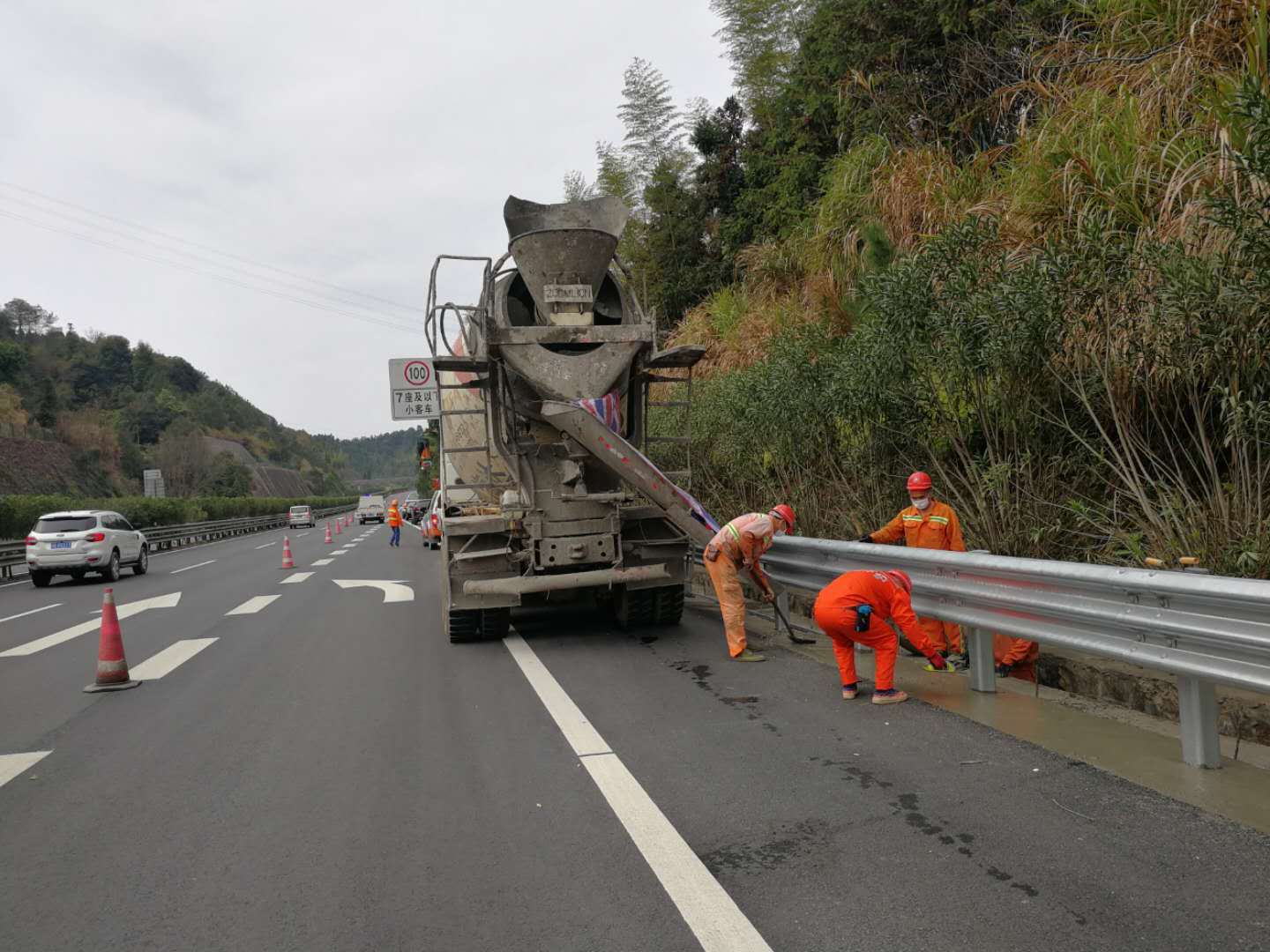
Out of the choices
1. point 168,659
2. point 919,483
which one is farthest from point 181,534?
point 919,483

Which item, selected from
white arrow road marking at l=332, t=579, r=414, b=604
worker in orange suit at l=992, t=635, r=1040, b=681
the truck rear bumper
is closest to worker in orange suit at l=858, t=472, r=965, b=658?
worker in orange suit at l=992, t=635, r=1040, b=681

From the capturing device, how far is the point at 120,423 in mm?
84688

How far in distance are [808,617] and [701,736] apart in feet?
14.7

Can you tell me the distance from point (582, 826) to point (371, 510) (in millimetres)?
57639

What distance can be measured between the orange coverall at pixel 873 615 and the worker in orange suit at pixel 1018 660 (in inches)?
35.1

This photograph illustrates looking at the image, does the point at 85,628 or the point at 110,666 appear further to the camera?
the point at 85,628

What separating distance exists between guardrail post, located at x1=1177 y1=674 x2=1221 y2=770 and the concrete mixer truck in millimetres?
4359

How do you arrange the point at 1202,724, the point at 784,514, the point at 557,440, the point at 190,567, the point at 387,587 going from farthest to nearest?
the point at 190,567
the point at 387,587
the point at 557,440
the point at 784,514
the point at 1202,724

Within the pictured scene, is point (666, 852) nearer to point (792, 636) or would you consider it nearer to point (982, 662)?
point (982, 662)

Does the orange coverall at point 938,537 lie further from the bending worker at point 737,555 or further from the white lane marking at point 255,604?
the white lane marking at point 255,604

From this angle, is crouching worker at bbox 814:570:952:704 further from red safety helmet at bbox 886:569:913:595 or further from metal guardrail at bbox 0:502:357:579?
metal guardrail at bbox 0:502:357:579

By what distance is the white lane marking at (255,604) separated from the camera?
13.0 metres

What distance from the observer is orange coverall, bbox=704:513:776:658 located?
24.8 feet

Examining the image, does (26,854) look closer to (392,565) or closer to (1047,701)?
Answer: (1047,701)
